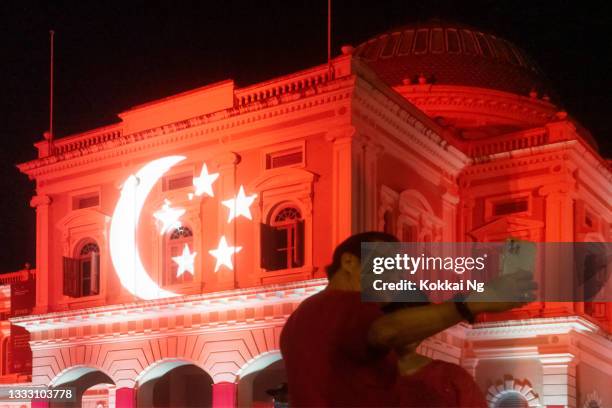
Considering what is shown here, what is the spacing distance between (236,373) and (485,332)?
6.92 meters

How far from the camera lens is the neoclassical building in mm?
20203

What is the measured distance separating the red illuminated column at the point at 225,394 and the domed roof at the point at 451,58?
38.5ft

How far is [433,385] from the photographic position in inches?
156

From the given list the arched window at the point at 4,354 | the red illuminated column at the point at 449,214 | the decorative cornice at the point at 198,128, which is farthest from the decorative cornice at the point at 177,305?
the arched window at the point at 4,354

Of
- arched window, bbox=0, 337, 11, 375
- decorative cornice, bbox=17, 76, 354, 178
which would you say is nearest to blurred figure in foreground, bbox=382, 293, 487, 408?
decorative cornice, bbox=17, 76, 354, 178

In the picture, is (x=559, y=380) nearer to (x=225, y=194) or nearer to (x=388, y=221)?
(x=388, y=221)

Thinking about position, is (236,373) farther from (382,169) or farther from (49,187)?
(49,187)

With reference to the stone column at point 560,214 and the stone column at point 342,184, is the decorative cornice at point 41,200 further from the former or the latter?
the stone column at point 560,214

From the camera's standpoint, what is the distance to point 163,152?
73.3 ft

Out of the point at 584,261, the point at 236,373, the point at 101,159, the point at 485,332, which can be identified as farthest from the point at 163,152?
the point at 584,261

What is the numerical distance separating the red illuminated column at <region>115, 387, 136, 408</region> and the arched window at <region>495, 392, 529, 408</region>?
8.80 metres

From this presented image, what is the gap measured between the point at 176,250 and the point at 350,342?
19.1 metres

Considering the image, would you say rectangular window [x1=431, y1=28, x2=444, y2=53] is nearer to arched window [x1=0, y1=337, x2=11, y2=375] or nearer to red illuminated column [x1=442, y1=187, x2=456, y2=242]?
red illuminated column [x1=442, y1=187, x2=456, y2=242]

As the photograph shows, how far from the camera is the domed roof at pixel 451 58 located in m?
29.6
